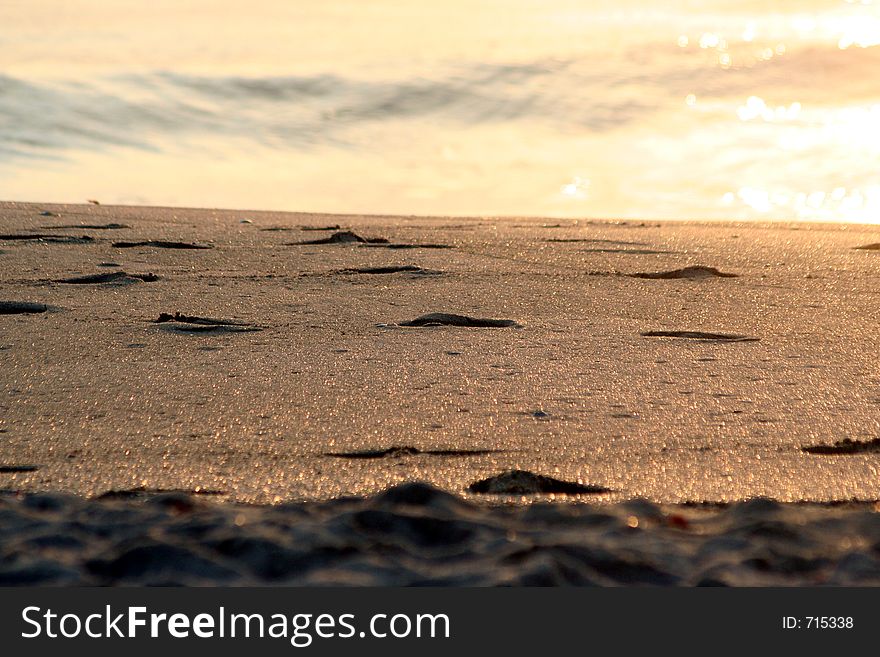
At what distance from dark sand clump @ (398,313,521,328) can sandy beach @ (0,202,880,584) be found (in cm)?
1

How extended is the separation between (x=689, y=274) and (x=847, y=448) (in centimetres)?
287

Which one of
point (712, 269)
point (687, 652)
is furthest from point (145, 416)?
point (712, 269)

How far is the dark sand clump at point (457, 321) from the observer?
360 centimetres

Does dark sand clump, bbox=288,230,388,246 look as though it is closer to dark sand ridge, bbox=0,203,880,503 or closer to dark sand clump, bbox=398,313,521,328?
dark sand ridge, bbox=0,203,880,503

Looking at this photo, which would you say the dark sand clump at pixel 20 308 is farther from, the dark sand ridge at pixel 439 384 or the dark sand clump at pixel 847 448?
the dark sand clump at pixel 847 448

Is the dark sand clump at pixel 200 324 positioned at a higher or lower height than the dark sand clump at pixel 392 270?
lower

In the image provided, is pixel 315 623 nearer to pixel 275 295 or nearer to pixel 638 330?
pixel 638 330

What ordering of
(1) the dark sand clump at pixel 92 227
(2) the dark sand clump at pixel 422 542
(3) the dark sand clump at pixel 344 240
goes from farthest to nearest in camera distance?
(1) the dark sand clump at pixel 92 227 < (3) the dark sand clump at pixel 344 240 < (2) the dark sand clump at pixel 422 542

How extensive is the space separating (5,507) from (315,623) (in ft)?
2.25

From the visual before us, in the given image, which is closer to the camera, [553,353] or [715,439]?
[715,439]

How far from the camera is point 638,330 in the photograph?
11.6ft

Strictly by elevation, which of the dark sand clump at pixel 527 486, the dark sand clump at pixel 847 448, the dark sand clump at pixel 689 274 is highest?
the dark sand clump at pixel 689 274

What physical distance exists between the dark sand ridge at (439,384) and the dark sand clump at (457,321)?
0.15 feet

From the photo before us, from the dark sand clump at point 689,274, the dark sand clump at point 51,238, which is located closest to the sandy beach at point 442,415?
the dark sand clump at point 689,274
